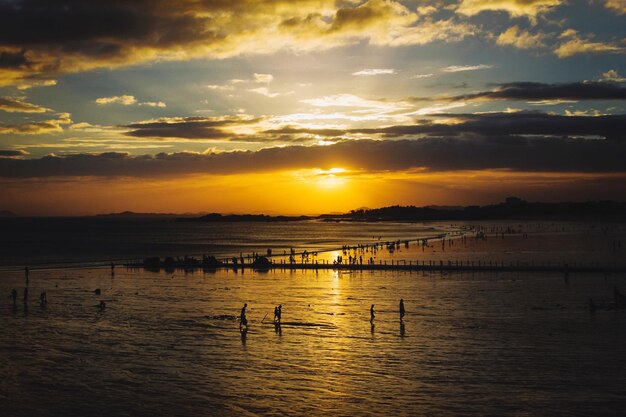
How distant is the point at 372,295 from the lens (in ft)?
196

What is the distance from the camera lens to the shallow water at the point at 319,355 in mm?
27281

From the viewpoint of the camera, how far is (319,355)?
35188mm

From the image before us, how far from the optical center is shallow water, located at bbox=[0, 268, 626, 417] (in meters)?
27.3

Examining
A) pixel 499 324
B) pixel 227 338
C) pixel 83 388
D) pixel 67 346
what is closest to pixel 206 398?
pixel 83 388

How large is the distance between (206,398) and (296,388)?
437 centimetres

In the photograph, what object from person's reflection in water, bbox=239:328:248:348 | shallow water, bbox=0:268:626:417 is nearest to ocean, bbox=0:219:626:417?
shallow water, bbox=0:268:626:417

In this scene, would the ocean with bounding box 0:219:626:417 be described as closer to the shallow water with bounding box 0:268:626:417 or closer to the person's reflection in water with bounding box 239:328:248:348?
the shallow water with bounding box 0:268:626:417

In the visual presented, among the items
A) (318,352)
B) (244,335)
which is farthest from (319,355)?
(244,335)

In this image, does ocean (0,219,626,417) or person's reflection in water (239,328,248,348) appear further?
person's reflection in water (239,328,248,348)

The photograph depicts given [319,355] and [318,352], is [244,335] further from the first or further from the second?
[319,355]

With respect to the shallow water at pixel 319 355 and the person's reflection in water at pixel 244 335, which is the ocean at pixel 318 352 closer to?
the shallow water at pixel 319 355

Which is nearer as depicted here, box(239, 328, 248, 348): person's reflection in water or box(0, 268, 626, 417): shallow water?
box(0, 268, 626, 417): shallow water

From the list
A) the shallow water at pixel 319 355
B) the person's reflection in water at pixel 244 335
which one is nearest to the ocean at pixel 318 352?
the shallow water at pixel 319 355

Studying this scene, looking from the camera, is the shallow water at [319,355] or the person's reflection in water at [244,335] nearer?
the shallow water at [319,355]
